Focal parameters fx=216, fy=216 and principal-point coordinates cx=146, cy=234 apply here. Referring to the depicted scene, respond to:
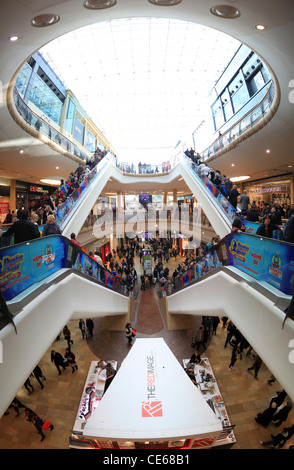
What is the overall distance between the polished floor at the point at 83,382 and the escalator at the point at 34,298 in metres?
3.77

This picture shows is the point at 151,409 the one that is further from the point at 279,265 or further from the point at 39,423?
the point at 39,423

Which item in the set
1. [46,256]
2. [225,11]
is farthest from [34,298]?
[225,11]

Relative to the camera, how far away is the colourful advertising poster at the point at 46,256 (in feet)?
12.4

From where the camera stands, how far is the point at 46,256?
13.9 ft

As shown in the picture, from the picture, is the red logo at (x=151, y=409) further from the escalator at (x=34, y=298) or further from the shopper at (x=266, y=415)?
the shopper at (x=266, y=415)

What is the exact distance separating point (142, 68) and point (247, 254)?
20117mm

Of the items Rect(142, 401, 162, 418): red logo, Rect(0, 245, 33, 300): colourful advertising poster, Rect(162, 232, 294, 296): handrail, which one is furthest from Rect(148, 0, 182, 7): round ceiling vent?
Rect(142, 401, 162, 418): red logo

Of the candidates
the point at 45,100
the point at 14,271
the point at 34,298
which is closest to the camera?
the point at 14,271

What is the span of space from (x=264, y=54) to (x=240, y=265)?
16.8 feet

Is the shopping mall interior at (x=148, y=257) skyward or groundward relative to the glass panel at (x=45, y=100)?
groundward

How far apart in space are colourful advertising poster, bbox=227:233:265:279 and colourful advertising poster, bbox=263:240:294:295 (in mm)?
199

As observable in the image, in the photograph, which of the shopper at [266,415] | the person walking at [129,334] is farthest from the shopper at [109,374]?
the shopper at [266,415]
